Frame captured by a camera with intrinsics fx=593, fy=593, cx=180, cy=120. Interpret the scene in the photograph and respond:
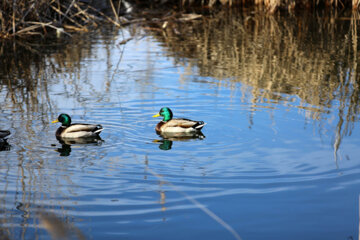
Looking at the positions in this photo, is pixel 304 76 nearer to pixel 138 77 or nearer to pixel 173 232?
pixel 138 77

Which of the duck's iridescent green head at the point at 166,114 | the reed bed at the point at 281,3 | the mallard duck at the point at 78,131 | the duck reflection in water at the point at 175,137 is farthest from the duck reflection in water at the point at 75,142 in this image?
the reed bed at the point at 281,3

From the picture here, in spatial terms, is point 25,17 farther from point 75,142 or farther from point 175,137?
point 175,137

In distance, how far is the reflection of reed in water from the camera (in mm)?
8711

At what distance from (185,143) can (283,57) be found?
203 inches

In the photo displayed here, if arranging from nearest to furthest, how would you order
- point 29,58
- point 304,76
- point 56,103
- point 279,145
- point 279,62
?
point 279,145, point 56,103, point 304,76, point 279,62, point 29,58

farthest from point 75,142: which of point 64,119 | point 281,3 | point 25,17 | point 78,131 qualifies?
point 281,3

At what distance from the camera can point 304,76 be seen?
10.1m

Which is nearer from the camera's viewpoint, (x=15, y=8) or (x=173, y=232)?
(x=173, y=232)

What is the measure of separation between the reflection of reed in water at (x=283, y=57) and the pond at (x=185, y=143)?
0.13 feet

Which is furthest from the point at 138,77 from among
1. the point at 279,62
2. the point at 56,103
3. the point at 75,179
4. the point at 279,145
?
the point at 75,179

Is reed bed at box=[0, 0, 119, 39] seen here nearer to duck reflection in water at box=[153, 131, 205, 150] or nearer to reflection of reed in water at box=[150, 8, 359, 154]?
reflection of reed in water at box=[150, 8, 359, 154]

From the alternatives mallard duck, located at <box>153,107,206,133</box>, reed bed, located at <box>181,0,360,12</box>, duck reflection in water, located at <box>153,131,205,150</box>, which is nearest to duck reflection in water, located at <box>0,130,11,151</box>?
duck reflection in water, located at <box>153,131,205,150</box>

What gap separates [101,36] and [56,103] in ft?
21.5

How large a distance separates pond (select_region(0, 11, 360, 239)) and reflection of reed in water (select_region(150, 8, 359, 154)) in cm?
4
